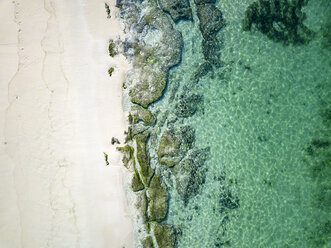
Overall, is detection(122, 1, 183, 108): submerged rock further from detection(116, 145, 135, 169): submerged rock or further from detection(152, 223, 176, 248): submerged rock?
detection(152, 223, 176, 248): submerged rock

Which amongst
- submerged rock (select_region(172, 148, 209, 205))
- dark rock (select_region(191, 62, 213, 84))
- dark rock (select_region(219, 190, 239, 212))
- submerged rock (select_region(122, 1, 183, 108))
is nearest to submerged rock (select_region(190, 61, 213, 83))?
dark rock (select_region(191, 62, 213, 84))

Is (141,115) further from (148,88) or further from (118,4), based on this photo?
(118,4)

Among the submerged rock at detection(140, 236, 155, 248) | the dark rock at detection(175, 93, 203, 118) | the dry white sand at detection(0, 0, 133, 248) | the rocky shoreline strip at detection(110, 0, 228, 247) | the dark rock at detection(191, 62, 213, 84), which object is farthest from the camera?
the dark rock at detection(191, 62, 213, 84)

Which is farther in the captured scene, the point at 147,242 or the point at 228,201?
the point at 228,201

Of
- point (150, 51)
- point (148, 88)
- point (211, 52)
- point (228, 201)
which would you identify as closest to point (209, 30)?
point (211, 52)

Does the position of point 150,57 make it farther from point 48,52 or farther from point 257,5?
point 257,5

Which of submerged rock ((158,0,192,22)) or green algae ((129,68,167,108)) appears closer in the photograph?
green algae ((129,68,167,108))
